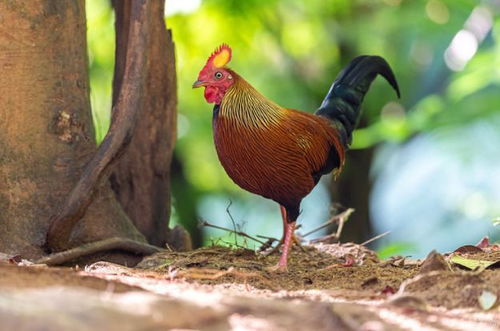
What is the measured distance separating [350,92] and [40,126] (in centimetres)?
221

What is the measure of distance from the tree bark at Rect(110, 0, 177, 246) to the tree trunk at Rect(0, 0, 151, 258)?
64 centimetres

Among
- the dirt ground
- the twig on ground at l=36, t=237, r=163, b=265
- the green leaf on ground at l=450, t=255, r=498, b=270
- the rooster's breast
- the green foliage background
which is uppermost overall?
the green foliage background

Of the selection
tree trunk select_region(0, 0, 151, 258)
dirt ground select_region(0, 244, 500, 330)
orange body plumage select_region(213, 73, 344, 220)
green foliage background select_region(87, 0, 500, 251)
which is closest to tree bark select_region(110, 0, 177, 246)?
tree trunk select_region(0, 0, 151, 258)

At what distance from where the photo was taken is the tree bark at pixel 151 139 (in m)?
5.78

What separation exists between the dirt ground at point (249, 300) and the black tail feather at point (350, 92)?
4.63 feet

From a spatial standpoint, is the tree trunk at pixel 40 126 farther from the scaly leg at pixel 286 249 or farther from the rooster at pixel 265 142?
the scaly leg at pixel 286 249

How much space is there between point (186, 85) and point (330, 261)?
22.7 feet

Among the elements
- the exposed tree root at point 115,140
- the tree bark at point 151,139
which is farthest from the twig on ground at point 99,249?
the tree bark at point 151,139

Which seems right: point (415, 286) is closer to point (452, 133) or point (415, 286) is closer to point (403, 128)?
point (403, 128)

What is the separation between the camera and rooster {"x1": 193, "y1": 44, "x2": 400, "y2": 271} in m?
4.91

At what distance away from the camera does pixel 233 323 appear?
2.69m

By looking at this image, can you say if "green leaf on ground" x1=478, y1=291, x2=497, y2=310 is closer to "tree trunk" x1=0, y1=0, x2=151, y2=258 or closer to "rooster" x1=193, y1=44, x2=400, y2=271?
"rooster" x1=193, y1=44, x2=400, y2=271

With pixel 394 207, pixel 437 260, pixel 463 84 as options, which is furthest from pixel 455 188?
pixel 437 260

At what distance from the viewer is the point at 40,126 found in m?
4.92
